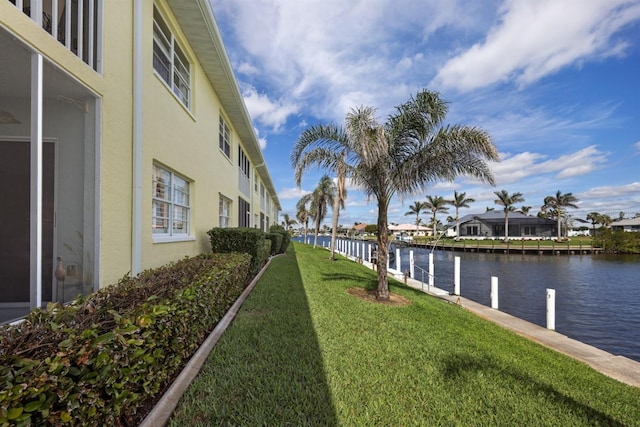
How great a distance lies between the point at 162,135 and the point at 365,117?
481 centimetres

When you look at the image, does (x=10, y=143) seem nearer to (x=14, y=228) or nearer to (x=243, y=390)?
(x=14, y=228)

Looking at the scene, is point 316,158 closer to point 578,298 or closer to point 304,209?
point 578,298

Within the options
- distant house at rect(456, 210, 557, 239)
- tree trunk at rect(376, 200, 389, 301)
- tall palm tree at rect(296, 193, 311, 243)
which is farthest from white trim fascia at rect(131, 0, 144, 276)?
distant house at rect(456, 210, 557, 239)

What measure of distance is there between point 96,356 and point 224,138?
10.8 m

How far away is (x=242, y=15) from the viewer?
882 centimetres

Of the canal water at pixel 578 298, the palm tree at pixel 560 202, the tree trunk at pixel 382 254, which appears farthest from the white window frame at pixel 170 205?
the palm tree at pixel 560 202

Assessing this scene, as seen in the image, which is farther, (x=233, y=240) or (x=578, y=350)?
(x=233, y=240)

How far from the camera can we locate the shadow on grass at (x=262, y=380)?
2912 millimetres

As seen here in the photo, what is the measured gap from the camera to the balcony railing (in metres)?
3.60

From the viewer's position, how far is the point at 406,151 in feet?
28.0

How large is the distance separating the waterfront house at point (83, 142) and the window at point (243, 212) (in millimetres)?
8134

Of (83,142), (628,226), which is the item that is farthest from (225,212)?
(628,226)

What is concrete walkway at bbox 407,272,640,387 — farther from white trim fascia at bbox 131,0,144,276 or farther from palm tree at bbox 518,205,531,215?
palm tree at bbox 518,205,531,215

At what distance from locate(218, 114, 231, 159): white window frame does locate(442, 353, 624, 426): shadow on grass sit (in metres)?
9.55
